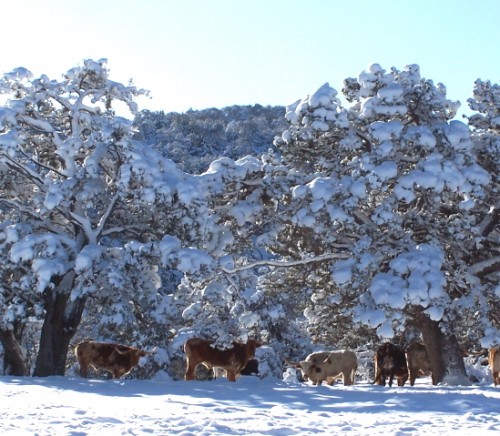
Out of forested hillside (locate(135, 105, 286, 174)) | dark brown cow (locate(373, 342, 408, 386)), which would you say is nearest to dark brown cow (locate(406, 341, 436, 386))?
dark brown cow (locate(373, 342, 408, 386))

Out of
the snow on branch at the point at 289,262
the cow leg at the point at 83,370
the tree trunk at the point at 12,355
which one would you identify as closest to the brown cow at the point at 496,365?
the snow on branch at the point at 289,262

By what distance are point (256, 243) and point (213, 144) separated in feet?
353

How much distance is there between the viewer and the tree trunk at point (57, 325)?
17.6 m

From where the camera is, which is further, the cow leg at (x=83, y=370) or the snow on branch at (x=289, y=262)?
the snow on branch at (x=289, y=262)

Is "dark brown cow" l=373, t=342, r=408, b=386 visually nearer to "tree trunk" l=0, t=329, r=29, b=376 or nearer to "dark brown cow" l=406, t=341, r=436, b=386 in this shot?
"dark brown cow" l=406, t=341, r=436, b=386

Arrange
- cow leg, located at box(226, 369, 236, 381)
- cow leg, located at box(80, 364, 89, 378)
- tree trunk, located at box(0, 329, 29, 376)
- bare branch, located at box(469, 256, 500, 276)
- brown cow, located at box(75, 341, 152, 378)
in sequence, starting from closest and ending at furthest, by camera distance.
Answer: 1. cow leg, located at box(226, 369, 236, 381)
2. brown cow, located at box(75, 341, 152, 378)
3. cow leg, located at box(80, 364, 89, 378)
4. bare branch, located at box(469, 256, 500, 276)
5. tree trunk, located at box(0, 329, 29, 376)

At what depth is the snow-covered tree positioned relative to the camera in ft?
54.7

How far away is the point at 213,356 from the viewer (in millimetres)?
15984

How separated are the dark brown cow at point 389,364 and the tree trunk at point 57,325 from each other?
753 cm

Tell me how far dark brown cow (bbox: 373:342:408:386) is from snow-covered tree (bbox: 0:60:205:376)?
545cm

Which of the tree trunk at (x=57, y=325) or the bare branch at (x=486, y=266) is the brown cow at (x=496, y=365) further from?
the tree trunk at (x=57, y=325)

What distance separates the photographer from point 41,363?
57.6 ft

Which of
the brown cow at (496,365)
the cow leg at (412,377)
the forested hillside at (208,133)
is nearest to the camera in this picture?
the brown cow at (496,365)

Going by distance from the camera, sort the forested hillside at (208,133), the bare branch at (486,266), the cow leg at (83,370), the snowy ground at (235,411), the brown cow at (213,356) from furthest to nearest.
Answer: the forested hillside at (208,133) → the bare branch at (486,266) → the cow leg at (83,370) → the brown cow at (213,356) → the snowy ground at (235,411)
